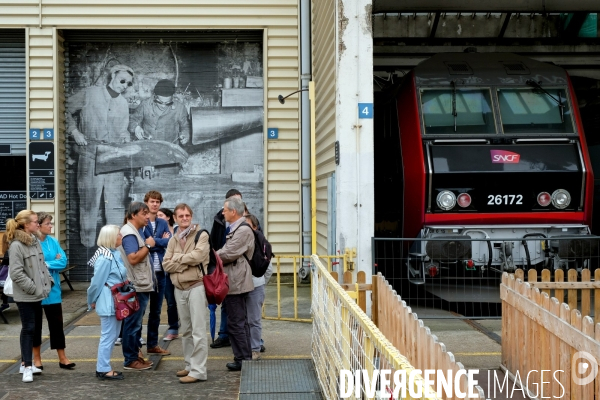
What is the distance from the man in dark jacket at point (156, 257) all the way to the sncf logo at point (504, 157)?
4.62 metres

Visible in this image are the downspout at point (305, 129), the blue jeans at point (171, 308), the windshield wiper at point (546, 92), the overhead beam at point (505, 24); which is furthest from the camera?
the downspout at point (305, 129)

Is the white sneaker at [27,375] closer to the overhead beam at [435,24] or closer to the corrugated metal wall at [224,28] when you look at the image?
the corrugated metal wall at [224,28]

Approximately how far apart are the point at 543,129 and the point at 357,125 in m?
2.89

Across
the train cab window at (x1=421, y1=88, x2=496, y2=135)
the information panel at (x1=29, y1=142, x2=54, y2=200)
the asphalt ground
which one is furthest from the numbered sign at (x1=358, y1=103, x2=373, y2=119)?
the information panel at (x1=29, y1=142, x2=54, y2=200)

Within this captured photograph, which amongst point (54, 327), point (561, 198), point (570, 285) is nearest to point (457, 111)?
point (561, 198)

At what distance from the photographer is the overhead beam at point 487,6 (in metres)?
12.1

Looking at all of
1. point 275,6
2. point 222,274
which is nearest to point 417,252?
point 222,274

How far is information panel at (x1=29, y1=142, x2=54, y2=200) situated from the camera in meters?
13.6

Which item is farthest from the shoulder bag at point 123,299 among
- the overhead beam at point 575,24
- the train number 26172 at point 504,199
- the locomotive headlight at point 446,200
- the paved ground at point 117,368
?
the overhead beam at point 575,24

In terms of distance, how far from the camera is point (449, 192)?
34.6 feet

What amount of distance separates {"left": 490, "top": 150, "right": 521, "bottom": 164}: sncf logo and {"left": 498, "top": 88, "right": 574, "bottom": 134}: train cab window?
382 millimetres

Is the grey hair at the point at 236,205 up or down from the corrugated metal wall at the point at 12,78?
down

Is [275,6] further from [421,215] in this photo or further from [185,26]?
[421,215]

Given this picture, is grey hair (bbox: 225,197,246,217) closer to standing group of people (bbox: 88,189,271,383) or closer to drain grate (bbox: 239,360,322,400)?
standing group of people (bbox: 88,189,271,383)
